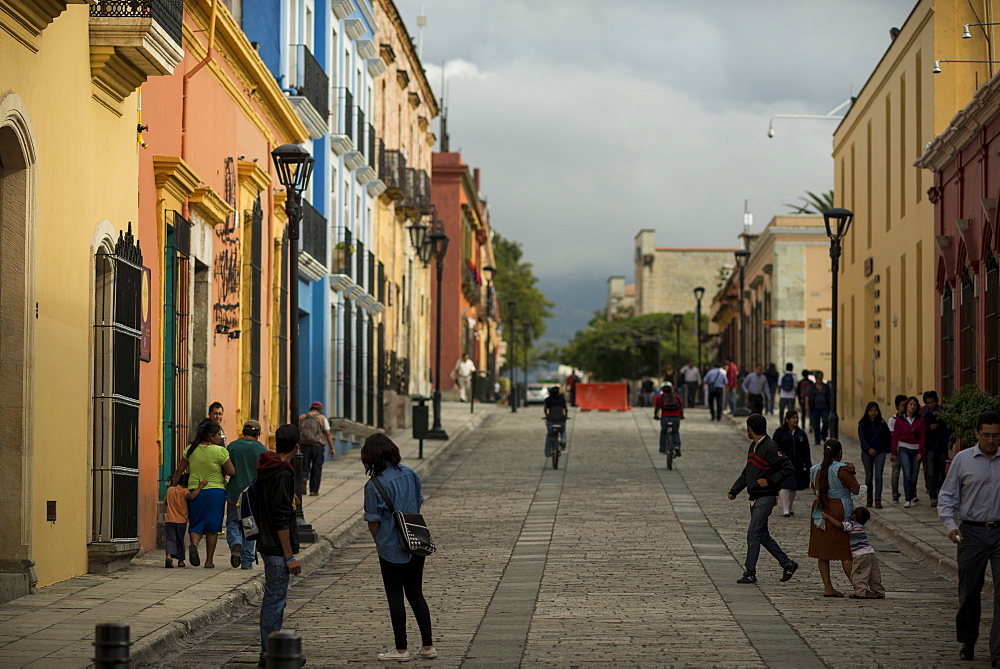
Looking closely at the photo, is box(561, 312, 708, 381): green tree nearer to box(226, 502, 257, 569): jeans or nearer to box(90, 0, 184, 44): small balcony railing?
box(226, 502, 257, 569): jeans

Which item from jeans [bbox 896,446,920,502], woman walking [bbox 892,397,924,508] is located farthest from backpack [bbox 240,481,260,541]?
jeans [bbox 896,446,920,502]

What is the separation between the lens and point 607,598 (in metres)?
12.6

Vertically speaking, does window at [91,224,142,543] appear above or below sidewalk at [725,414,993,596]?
above

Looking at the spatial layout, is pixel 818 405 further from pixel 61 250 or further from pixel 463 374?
pixel 463 374

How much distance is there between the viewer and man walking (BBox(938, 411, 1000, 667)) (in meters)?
9.70

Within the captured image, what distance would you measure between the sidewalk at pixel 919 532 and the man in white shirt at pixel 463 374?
27.6 meters

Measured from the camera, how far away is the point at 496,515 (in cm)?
2002

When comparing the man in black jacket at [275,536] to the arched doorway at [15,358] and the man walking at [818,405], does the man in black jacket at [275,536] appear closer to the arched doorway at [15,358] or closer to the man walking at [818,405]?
the arched doorway at [15,358]

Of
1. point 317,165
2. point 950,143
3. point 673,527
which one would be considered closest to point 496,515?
point 673,527

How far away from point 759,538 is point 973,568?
13.8ft

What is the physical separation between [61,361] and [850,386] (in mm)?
26589

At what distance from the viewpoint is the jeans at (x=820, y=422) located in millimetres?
29750

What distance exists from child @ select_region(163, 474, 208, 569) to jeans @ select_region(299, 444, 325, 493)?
6747 millimetres

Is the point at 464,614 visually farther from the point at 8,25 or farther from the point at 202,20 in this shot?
the point at 202,20
